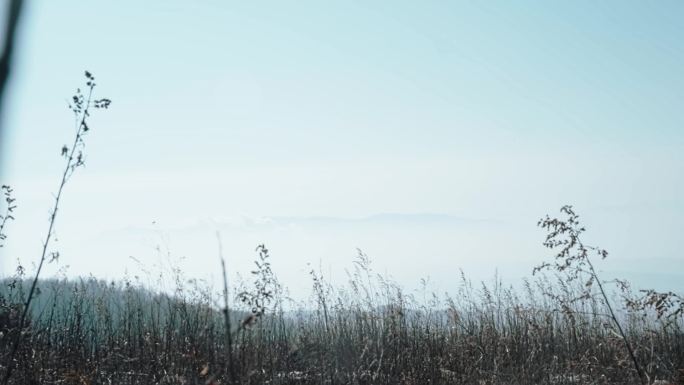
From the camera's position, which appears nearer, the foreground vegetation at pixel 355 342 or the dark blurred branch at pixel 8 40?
the dark blurred branch at pixel 8 40

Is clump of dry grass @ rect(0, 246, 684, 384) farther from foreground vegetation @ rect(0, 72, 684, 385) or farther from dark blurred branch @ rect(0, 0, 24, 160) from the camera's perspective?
dark blurred branch @ rect(0, 0, 24, 160)

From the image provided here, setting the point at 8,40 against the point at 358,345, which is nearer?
the point at 8,40

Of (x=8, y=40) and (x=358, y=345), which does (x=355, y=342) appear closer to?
(x=358, y=345)

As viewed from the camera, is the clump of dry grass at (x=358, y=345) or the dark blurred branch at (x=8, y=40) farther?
the clump of dry grass at (x=358, y=345)

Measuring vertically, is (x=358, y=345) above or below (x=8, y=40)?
below

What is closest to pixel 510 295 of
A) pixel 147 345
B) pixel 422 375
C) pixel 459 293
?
pixel 459 293

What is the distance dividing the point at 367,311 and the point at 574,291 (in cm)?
363

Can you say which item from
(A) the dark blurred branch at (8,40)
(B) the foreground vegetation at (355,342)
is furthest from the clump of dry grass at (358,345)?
(A) the dark blurred branch at (8,40)

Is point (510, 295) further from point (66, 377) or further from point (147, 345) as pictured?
point (66, 377)

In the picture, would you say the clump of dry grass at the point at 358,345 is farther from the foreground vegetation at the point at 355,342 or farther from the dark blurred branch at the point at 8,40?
the dark blurred branch at the point at 8,40

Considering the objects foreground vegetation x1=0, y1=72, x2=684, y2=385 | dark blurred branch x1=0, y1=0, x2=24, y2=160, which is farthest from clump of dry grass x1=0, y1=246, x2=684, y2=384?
dark blurred branch x1=0, y1=0, x2=24, y2=160

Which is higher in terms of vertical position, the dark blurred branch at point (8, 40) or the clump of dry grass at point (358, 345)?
the dark blurred branch at point (8, 40)

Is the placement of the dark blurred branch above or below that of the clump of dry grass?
above

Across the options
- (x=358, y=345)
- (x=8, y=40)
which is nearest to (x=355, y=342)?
(x=358, y=345)
